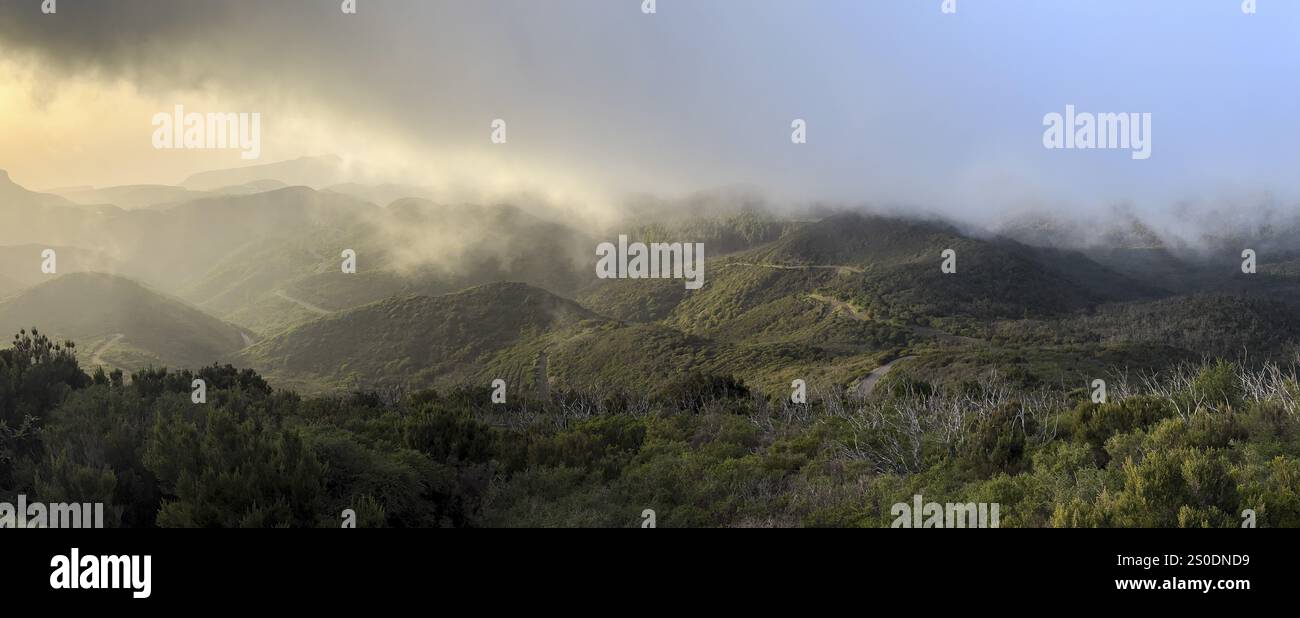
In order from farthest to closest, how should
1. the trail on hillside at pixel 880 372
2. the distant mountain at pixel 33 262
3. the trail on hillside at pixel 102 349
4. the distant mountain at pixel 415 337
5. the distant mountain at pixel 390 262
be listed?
the distant mountain at pixel 390 262 → the distant mountain at pixel 33 262 → the distant mountain at pixel 415 337 → the trail on hillside at pixel 102 349 → the trail on hillside at pixel 880 372

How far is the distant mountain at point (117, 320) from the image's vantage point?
6225 centimetres

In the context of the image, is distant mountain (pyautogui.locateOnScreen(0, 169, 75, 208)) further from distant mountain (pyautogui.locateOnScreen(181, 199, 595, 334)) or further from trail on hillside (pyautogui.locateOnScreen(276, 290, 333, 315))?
trail on hillside (pyautogui.locateOnScreen(276, 290, 333, 315))

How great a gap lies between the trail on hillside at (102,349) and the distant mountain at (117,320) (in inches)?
2.8

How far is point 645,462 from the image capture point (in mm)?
10094

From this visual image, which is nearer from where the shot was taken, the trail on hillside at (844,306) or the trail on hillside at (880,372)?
the trail on hillside at (880,372)

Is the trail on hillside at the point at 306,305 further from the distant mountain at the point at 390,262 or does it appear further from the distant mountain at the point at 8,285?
the distant mountain at the point at 8,285

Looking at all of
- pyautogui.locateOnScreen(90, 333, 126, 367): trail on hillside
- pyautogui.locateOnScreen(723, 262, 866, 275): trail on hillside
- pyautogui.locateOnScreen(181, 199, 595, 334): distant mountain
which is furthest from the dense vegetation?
pyautogui.locateOnScreen(181, 199, 595, 334): distant mountain

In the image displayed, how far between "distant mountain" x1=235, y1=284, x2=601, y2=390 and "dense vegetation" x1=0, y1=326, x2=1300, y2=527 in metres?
55.0

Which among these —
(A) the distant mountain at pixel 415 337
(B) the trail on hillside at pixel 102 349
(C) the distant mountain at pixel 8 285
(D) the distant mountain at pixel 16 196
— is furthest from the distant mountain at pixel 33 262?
(A) the distant mountain at pixel 415 337

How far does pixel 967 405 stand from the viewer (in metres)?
11.8

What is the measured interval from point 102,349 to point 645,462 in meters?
65.8

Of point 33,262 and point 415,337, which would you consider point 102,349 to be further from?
point 33,262
